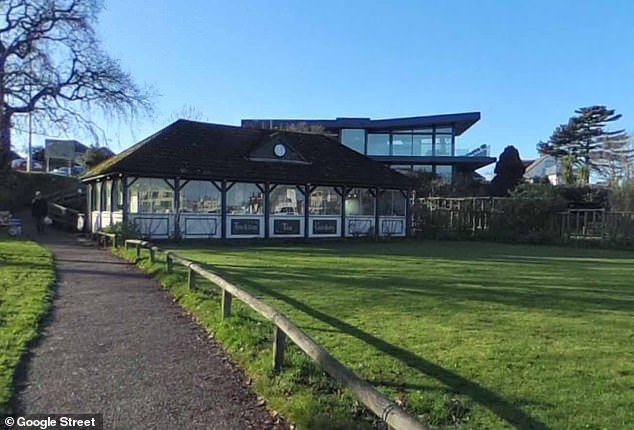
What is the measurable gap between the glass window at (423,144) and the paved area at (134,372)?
42.1 metres

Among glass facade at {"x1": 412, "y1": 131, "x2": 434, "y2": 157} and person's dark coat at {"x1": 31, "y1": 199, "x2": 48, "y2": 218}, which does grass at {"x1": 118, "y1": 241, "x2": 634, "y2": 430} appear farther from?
glass facade at {"x1": 412, "y1": 131, "x2": 434, "y2": 157}

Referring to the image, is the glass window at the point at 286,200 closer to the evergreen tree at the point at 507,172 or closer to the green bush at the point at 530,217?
the green bush at the point at 530,217

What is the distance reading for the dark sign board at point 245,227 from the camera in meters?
24.7

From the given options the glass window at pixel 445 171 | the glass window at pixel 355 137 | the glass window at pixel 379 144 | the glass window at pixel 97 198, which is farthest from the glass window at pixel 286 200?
the glass window at pixel 445 171

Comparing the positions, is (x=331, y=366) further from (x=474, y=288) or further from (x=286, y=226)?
(x=286, y=226)

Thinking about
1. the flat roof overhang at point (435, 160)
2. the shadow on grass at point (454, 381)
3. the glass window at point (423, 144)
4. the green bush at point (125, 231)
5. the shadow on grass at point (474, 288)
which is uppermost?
the glass window at point (423, 144)

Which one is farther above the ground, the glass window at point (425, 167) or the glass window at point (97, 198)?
the glass window at point (425, 167)

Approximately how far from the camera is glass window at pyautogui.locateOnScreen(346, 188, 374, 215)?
28.0m

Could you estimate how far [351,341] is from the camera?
6.69 m

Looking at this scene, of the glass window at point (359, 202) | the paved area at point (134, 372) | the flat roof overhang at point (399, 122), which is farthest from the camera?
the flat roof overhang at point (399, 122)

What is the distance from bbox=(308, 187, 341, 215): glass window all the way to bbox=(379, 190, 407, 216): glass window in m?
2.46

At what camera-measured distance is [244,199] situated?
25.3 m

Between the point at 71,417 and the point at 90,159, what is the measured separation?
41333 mm

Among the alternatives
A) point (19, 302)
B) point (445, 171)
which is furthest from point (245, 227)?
point (445, 171)
